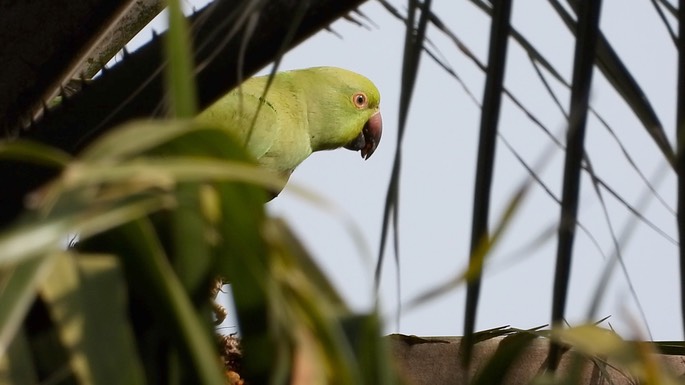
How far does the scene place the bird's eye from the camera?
4027 millimetres

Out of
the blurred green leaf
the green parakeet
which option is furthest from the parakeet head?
the blurred green leaf

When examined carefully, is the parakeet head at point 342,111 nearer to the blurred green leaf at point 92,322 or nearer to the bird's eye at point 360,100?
the bird's eye at point 360,100

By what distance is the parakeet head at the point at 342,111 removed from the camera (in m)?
3.85

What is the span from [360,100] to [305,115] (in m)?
0.43

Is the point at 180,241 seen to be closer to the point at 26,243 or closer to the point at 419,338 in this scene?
the point at 26,243

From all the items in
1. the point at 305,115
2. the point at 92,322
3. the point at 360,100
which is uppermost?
the point at 360,100

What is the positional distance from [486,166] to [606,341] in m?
0.24

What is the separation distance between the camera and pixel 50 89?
1350mm

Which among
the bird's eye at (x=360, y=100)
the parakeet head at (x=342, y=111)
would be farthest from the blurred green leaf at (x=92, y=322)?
the bird's eye at (x=360, y=100)

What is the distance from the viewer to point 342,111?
155 inches

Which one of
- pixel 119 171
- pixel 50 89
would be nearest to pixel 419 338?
pixel 50 89

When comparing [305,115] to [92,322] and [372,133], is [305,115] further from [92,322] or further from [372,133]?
[92,322]

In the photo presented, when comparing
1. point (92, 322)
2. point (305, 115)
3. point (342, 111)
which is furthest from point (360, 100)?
point (92, 322)

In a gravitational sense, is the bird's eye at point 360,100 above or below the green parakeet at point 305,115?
above
